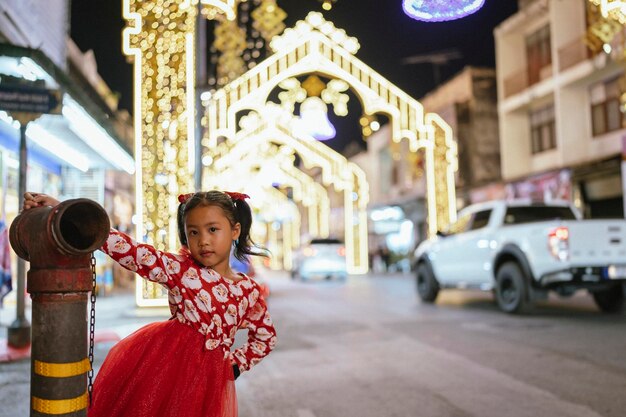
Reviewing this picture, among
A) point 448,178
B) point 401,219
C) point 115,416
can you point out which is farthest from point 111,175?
point 401,219

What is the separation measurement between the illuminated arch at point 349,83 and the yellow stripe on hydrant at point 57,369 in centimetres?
1485

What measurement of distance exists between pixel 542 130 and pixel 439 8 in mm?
21629

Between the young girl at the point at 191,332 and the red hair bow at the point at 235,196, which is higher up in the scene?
the red hair bow at the point at 235,196

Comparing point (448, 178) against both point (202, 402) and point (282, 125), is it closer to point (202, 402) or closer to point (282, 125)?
point (282, 125)

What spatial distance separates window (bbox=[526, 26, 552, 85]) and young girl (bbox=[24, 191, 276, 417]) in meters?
25.0

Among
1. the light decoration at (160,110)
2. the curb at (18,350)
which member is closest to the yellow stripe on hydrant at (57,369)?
the curb at (18,350)

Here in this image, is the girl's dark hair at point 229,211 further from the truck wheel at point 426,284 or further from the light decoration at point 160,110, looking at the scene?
the truck wheel at point 426,284

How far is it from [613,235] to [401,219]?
2982cm

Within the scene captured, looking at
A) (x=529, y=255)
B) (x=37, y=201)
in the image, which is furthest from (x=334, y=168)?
(x=37, y=201)

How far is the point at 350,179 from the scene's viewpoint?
105ft

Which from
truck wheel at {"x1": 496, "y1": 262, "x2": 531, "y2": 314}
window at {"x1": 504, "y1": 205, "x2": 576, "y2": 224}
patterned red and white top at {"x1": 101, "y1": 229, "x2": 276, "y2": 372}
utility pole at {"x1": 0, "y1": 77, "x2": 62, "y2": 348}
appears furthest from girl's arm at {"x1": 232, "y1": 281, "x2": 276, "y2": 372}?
window at {"x1": 504, "y1": 205, "x2": 576, "y2": 224}

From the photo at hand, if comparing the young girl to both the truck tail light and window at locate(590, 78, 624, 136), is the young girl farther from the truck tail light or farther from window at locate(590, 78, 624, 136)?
window at locate(590, 78, 624, 136)

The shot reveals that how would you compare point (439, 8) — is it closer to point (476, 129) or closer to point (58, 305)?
point (58, 305)

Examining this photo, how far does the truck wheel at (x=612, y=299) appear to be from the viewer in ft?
35.6
